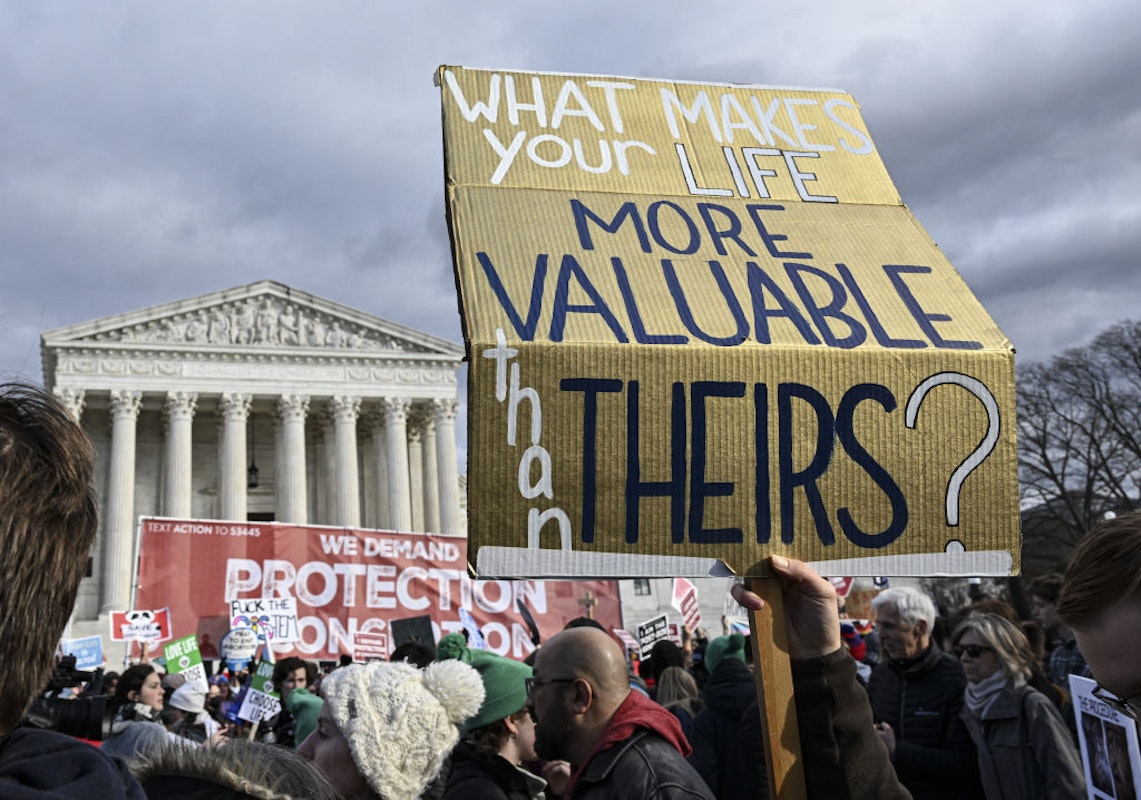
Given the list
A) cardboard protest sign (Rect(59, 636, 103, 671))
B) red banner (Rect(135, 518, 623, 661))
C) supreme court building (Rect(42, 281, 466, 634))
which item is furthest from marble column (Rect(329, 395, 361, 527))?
cardboard protest sign (Rect(59, 636, 103, 671))

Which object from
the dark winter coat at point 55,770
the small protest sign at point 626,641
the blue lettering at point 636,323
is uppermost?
the blue lettering at point 636,323

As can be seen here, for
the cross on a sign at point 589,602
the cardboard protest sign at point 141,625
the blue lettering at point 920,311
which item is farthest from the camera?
the cardboard protest sign at point 141,625

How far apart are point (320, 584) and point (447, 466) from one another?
1158 inches

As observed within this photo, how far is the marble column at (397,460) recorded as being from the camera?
152 ft

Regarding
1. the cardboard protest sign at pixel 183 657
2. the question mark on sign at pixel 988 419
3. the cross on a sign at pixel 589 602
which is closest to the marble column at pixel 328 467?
the cross on a sign at pixel 589 602

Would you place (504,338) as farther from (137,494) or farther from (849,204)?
(137,494)

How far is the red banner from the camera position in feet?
59.5

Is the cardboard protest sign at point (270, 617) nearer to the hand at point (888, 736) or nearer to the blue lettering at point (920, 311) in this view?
the hand at point (888, 736)

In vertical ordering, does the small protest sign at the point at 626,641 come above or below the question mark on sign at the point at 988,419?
below

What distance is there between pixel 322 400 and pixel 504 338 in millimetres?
46695

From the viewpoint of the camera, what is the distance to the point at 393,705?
3115mm

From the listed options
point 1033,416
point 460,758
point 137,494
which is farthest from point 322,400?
point 460,758

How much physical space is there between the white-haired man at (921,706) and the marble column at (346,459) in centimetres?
4110

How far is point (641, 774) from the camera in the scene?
2947 mm
